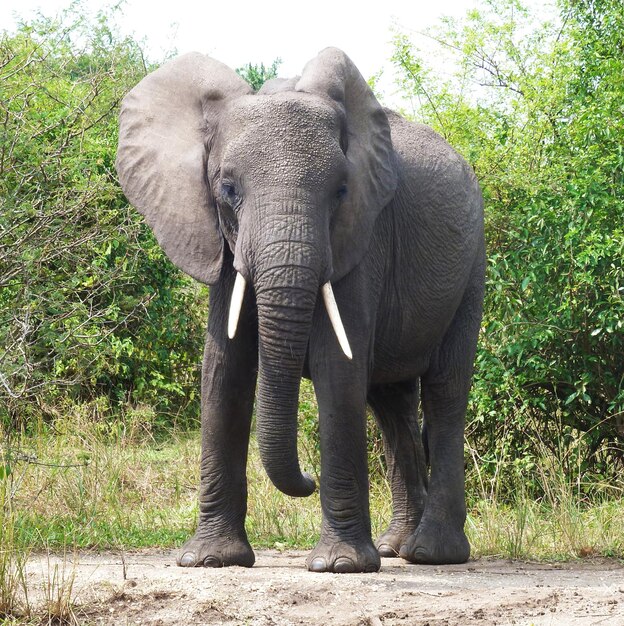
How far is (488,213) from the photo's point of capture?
1048 cm

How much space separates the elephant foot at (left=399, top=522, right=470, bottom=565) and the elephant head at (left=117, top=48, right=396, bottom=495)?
1244 mm

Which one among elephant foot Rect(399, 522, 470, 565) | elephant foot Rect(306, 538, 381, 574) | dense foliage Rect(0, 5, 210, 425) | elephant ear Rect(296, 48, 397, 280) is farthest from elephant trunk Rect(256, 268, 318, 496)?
dense foliage Rect(0, 5, 210, 425)

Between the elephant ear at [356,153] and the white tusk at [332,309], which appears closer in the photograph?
the white tusk at [332,309]

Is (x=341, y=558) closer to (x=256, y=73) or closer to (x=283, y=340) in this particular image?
(x=283, y=340)

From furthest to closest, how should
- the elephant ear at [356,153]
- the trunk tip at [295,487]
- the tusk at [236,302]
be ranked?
the elephant ear at [356,153] < the trunk tip at [295,487] < the tusk at [236,302]

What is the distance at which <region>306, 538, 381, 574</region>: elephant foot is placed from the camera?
20.0 ft

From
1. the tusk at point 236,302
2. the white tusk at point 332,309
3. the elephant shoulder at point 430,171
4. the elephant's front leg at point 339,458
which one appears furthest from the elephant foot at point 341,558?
the elephant shoulder at point 430,171

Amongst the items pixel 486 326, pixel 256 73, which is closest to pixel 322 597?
pixel 486 326

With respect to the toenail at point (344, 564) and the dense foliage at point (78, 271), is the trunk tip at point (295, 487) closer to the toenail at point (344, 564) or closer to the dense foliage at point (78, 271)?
the toenail at point (344, 564)

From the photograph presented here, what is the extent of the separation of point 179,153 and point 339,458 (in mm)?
1752

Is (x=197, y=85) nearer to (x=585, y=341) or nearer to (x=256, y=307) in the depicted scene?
(x=256, y=307)

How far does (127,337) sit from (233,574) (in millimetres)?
7477

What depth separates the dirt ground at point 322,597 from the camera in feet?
17.1

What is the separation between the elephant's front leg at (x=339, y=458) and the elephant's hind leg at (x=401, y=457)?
1460mm
